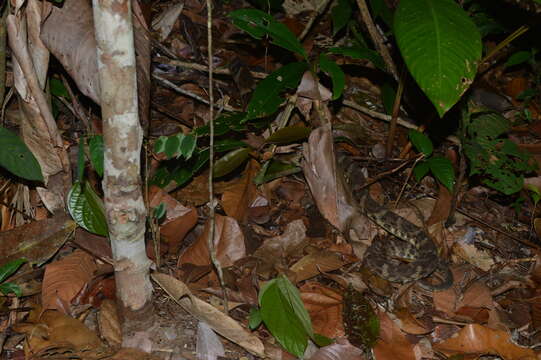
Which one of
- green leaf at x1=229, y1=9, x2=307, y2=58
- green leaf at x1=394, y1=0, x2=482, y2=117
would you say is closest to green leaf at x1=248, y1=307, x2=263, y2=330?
green leaf at x1=394, y1=0, x2=482, y2=117

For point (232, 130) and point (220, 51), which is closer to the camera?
point (232, 130)

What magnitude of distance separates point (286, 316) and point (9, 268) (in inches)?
57.1

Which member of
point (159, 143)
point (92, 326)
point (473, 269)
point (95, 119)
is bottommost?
point (473, 269)

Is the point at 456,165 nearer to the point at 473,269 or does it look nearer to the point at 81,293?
the point at 473,269

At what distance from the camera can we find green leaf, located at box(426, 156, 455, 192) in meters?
4.29

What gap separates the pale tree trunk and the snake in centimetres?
183

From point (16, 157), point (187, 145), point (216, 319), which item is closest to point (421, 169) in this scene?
point (216, 319)

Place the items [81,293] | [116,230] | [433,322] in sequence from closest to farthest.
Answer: [116,230]
[81,293]
[433,322]

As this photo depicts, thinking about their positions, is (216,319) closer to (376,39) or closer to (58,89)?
(58,89)

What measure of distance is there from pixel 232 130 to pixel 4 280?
1.72 meters

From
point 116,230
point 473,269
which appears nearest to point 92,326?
point 116,230

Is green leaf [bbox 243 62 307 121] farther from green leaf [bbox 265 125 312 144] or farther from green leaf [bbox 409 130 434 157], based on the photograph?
green leaf [bbox 409 130 434 157]

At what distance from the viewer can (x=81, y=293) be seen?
330cm

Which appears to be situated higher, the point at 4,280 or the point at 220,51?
the point at 220,51
